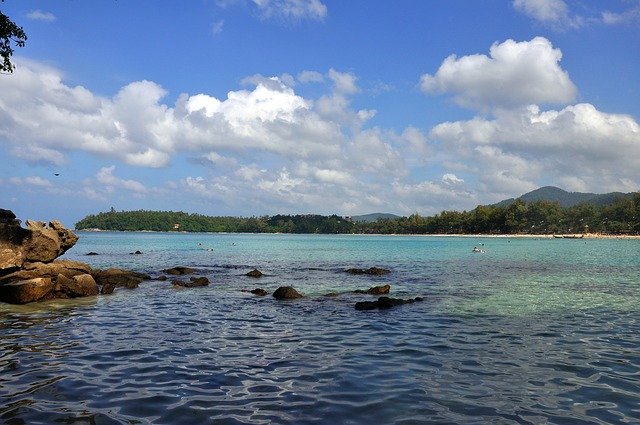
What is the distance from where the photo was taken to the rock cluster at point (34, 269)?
2727 centimetres

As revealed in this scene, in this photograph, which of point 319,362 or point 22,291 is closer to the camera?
point 319,362

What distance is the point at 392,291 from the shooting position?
35.2 meters

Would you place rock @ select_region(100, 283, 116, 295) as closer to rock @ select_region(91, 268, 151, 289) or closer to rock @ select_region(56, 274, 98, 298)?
rock @ select_region(56, 274, 98, 298)

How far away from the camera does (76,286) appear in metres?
30.4

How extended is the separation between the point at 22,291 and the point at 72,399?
19676 millimetres

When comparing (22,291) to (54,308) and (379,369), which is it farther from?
(379,369)

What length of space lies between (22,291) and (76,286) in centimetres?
378

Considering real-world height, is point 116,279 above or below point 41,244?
below

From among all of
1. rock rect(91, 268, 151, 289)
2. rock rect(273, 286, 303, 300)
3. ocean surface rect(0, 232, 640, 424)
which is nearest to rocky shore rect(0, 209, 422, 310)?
rock rect(273, 286, 303, 300)

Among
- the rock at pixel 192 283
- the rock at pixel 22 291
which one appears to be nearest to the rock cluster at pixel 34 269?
the rock at pixel 22 291

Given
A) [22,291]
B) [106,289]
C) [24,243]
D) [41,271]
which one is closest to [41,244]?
[24,243]

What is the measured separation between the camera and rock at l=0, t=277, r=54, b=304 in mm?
26703

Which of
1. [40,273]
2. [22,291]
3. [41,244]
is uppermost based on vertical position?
[41,244]

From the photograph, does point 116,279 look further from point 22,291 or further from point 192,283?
point 22,291
